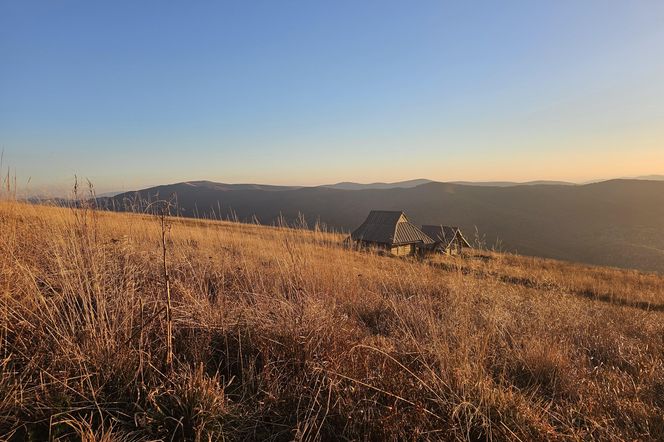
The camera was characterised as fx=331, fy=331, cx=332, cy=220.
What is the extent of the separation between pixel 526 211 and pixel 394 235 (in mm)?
82340

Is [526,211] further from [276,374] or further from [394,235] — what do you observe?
[276,374]

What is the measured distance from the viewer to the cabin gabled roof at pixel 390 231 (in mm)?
25859

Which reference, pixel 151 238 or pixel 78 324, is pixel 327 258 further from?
pixel 78 324

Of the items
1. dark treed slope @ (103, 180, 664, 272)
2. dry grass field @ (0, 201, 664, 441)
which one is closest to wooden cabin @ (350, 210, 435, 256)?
dark treed slope @ (103, 180, 664, 272)

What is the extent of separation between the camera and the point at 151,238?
5.68 metres

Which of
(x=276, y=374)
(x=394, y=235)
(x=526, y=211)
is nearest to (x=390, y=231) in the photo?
(x=394, y=235)

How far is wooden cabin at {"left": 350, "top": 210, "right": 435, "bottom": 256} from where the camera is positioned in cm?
2562

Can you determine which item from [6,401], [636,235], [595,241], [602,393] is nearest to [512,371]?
[602,393]

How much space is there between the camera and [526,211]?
3610 inches

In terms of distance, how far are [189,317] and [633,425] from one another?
305 centimetres

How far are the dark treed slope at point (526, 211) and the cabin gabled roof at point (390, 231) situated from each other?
2166 centimetres

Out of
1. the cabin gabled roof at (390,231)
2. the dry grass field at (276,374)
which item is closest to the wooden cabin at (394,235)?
the cabin gabled roof at (390,231)

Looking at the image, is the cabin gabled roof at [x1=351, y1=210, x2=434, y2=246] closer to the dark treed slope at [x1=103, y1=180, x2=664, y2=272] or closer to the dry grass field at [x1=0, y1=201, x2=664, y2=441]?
the dark treed slope at [x1=103, y1=180, x2=664, y2=272]

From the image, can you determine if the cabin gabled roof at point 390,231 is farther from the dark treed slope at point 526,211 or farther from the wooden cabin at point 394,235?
the dark treed slope at point 526,211
